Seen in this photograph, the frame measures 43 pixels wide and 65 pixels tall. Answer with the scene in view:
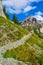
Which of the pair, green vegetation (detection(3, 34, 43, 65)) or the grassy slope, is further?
the grassy slope

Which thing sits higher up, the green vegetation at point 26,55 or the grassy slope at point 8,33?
the grassy slope at point 8,33

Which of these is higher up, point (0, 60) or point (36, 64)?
point (0, 60)

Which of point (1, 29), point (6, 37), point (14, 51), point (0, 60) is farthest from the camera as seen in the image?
point (1, 29)

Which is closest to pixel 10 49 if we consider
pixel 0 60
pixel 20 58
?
pixel 20 58

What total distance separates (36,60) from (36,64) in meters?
2.74

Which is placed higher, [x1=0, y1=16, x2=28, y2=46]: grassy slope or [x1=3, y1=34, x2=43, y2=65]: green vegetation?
[x1=0, y1=16, x2=28, y2=46]: grassy slope

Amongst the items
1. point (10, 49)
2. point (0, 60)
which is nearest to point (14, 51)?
point (10, 49)

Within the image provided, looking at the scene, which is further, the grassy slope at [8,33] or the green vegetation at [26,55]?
the grassy slope at [8,33]

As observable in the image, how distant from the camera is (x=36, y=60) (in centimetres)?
5988

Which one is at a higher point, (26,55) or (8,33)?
(8,33)

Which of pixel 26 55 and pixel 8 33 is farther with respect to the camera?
pixel 8 33

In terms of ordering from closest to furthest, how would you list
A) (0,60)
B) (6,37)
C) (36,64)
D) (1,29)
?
(0,60), (36,64), (6,37), (1,29)

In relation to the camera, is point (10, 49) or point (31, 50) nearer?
point (10, 49)

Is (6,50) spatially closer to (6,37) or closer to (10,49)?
(10,49)
